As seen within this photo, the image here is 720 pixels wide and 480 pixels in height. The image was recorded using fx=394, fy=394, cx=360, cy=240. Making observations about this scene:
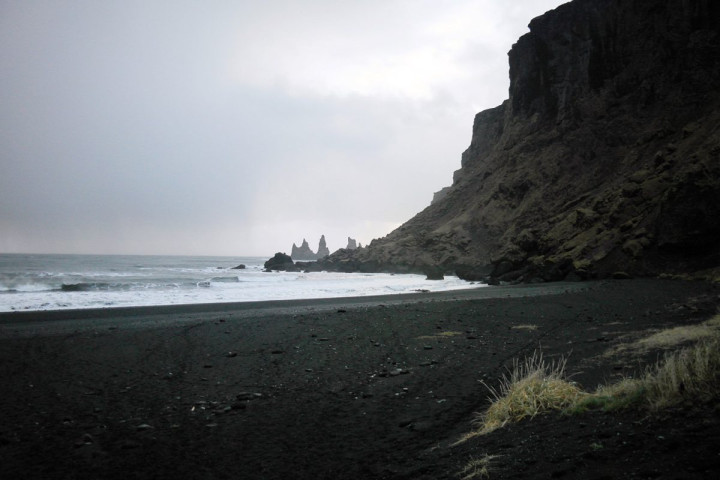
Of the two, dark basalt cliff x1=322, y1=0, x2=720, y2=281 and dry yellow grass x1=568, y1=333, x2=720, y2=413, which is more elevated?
dark basalt cliff x1=322, y1=0, x2=720, y2=281

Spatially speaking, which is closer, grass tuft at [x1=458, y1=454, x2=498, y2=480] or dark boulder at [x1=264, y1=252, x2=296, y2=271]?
grass tuft at [x1=458, y1=454, x2=498, y2=480]

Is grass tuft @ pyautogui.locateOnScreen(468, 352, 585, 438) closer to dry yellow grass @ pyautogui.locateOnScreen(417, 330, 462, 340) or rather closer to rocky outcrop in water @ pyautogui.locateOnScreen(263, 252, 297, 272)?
dry yellow grass @ pyautogui.locateOnScreen(417, 330, 462, 340)

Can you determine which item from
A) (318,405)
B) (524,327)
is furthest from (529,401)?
(524,327)

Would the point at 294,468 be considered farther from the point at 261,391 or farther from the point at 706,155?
the point at 706,155

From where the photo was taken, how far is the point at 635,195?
1080 inches

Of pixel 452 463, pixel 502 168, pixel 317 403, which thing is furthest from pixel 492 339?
pixel 502 168

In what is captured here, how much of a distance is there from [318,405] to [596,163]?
4471 cm

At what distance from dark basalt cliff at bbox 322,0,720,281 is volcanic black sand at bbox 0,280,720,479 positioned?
47.8 ft

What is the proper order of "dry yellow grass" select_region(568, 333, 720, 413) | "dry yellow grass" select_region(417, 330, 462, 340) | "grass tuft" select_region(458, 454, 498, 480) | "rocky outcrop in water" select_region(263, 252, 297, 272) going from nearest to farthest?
"grass tuft" select_region(458, 454, 498, 480)
"dry yellow grass" select_region(568, 333, 720, 413)
"dry yellow grass" select_region(417, 330, 462, 340)
"rocky outcrop in water" select_region(263, 252, 297, 272)

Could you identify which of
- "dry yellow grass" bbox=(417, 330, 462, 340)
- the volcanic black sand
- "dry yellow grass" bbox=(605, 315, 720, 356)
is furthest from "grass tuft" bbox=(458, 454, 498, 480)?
"dry yellow grass" bbox=(417, 330, 462, 340)

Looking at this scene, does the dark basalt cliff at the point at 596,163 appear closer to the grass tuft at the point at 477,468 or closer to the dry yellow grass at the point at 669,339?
the dry yellow grass at the point at 669,339

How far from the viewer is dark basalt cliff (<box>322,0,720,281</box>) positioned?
A: 2375 centimetres

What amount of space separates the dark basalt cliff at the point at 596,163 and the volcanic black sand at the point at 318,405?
573 inches

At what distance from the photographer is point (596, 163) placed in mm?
40938
